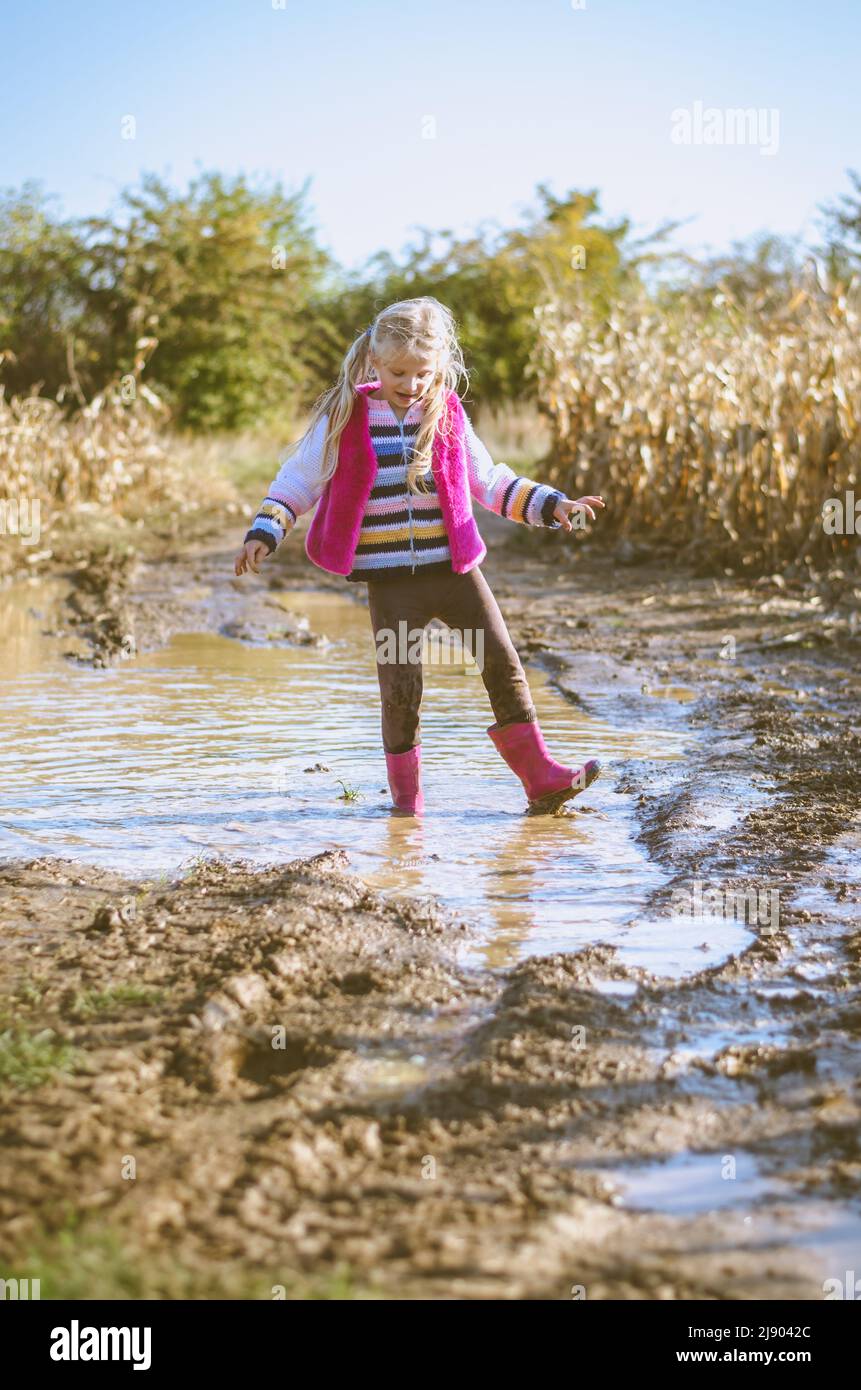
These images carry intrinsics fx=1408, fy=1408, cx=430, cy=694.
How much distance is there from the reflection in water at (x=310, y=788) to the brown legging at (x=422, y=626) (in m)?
0.36

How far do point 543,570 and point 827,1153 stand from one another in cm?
1027

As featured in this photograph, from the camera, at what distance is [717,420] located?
11664 mm

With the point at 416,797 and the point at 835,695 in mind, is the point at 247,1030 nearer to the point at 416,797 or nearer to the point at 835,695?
the point at 416,797

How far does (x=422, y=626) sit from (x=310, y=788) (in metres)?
0.85

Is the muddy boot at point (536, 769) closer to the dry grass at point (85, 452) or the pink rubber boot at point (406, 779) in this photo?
the pink rubber boot at point (406, 779)

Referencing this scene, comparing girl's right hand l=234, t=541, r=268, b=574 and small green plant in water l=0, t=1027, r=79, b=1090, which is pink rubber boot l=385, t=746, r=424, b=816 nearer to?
girl's right hand l=234, t=541, r=268, b=574

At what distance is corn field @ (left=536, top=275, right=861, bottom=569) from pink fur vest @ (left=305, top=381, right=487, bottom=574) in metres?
5.65

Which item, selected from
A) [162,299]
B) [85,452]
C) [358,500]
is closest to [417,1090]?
[358,500]

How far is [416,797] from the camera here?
16.6 feet

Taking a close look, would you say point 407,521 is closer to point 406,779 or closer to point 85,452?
point 406,779

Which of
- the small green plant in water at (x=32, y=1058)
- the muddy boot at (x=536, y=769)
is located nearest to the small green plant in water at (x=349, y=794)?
the muddy boot at (x=536, y=769)

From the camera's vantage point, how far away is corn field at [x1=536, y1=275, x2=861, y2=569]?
1069cm

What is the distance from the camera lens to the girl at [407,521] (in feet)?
15.8

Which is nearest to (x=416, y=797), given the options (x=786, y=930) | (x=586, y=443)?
(x=786, y=930)
